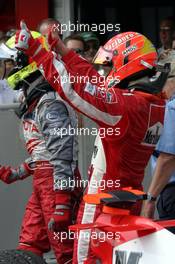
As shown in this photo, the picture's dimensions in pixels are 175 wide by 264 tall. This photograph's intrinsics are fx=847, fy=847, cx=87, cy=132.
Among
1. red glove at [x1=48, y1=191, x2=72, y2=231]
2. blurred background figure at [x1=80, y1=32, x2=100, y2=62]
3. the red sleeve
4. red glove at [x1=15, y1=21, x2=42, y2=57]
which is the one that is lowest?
red glove at [x1=48, y1=191, x2=72, y2=231]

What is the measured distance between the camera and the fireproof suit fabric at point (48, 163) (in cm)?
518

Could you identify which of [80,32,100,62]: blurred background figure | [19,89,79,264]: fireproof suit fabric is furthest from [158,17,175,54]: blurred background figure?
[19,89,79,264]: fireproof suit fabric

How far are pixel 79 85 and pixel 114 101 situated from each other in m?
0.20

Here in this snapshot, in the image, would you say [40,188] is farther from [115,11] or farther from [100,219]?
[115,11]

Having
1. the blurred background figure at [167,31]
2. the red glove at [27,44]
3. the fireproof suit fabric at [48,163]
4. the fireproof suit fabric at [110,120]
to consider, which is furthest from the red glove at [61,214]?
the blurred background figure at [167,31]

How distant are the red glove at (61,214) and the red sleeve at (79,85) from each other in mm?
1110

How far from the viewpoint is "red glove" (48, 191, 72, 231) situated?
5.11 metres

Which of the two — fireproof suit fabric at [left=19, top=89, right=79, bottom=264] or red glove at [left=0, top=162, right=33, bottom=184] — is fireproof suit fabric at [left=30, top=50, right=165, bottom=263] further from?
red glove at [left=0, top=162, right=33, bottom=184]

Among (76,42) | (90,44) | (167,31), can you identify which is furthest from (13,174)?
(167,31)

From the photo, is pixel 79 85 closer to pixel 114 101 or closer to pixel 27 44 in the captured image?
pixel 114 101

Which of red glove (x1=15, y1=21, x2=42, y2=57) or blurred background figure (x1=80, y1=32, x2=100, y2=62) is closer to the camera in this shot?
red glove (x1=15, y1=21, x2=42, y2=57)

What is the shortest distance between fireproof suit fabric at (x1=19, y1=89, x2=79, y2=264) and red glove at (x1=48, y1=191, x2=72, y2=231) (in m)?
0.05

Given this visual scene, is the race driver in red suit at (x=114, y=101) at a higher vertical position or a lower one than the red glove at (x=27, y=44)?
lower

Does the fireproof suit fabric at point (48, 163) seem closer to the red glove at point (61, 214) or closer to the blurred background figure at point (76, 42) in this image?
the red glove at point (61, 214)
